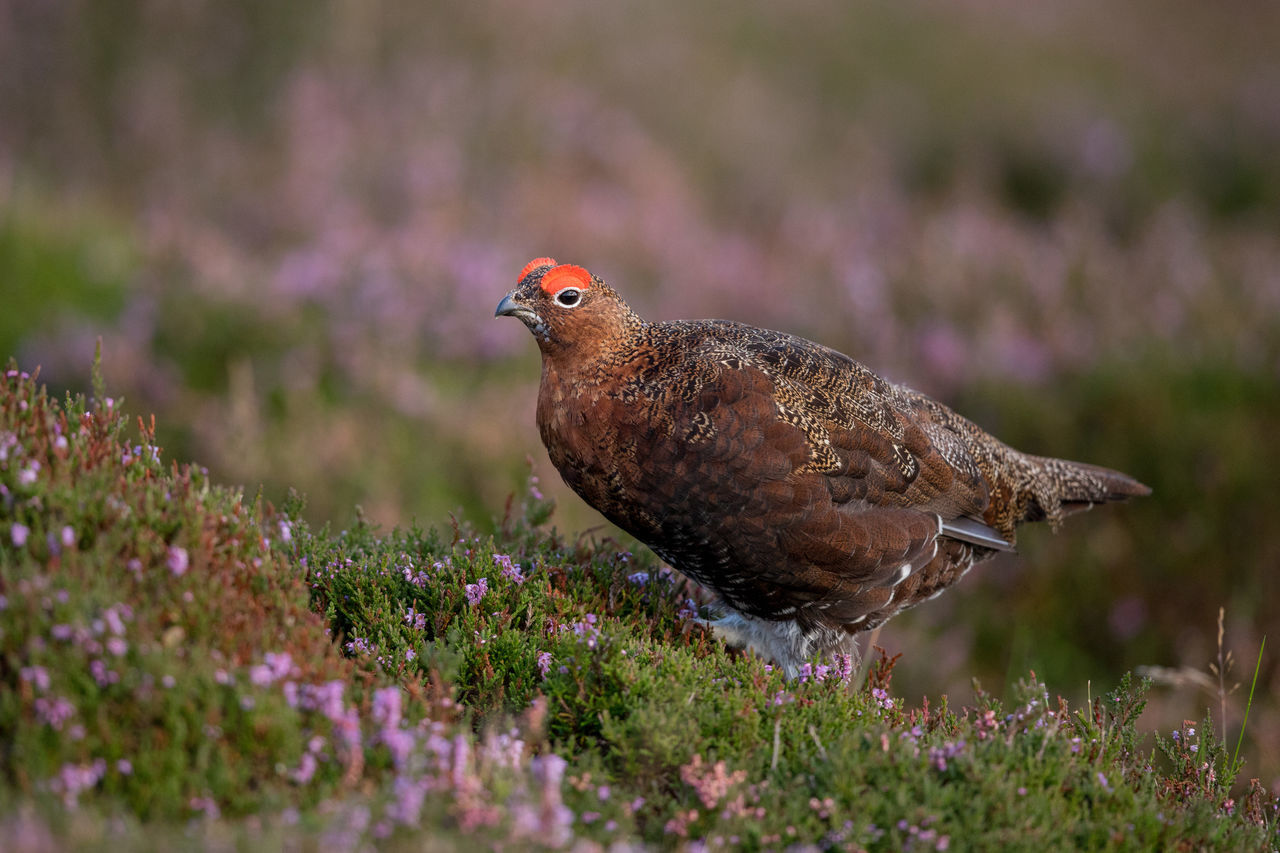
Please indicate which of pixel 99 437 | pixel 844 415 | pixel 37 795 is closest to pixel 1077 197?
pixel 844 415

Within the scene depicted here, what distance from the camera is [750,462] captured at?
156 inches

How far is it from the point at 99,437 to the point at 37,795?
1430 millimetres

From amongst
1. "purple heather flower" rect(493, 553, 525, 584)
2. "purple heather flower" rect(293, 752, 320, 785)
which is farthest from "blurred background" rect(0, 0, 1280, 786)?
"purple heather flower" rect(293, 752, 320, 785)

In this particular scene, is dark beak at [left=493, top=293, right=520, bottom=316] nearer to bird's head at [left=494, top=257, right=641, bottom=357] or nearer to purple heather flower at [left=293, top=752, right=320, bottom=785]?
bird's head at [left=494, top=257, right=641, bottom=357]

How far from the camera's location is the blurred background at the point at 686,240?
7.27m

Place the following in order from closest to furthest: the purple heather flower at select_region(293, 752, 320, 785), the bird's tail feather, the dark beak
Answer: the purple heather flower at select_region(293, 752, 320, 785) → the dark beak → the bird's tail feather

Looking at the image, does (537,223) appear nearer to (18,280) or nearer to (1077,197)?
(18,280)

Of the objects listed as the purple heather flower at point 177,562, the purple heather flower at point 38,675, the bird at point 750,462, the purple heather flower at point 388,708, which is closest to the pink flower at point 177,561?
the purple heather flower at point 177,562

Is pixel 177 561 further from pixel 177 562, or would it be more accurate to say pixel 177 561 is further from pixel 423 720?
pixel 423 720

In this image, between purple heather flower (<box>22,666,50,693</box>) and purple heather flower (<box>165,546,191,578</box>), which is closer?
purple heather flower (<box>22,666,50,693</box>)

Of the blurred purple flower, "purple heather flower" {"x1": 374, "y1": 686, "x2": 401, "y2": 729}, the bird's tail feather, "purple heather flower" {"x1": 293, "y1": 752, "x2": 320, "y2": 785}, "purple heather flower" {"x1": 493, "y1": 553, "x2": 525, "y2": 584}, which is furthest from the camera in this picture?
the bird's tail feather

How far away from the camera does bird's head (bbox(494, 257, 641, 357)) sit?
163 inches

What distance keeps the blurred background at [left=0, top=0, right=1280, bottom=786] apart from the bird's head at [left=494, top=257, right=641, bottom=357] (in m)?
3.25

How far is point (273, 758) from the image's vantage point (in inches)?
106
